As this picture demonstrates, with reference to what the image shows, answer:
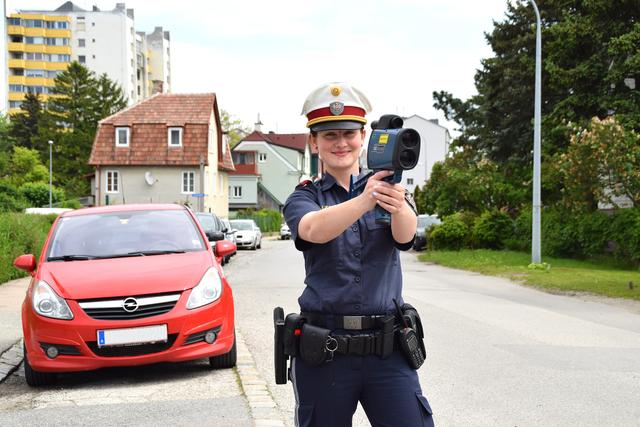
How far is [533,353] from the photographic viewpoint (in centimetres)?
841

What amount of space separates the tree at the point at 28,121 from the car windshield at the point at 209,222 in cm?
6195

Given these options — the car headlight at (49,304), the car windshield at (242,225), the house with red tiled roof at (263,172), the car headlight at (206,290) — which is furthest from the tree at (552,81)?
the house with red tiled roof at (263,172)

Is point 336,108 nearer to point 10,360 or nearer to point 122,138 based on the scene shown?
point 10,360

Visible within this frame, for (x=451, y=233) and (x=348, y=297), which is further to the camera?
(x=451, y=233)

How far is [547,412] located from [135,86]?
379ft

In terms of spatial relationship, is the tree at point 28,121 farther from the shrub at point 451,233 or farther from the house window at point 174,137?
the shrub at point 451,233

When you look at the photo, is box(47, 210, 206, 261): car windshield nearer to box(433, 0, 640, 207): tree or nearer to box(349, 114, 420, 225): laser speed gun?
box(349, 114, 420, 225): laser speed gun

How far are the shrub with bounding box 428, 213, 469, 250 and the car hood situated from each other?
25.2 meters

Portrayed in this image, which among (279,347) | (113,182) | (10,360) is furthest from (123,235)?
(113,182)

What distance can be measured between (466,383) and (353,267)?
4322mm

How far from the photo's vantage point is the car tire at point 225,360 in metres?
7.36

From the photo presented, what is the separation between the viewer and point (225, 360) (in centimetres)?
738

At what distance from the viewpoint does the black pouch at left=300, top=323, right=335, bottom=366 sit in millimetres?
2875

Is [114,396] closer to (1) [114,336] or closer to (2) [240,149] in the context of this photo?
(1) [114,336]
